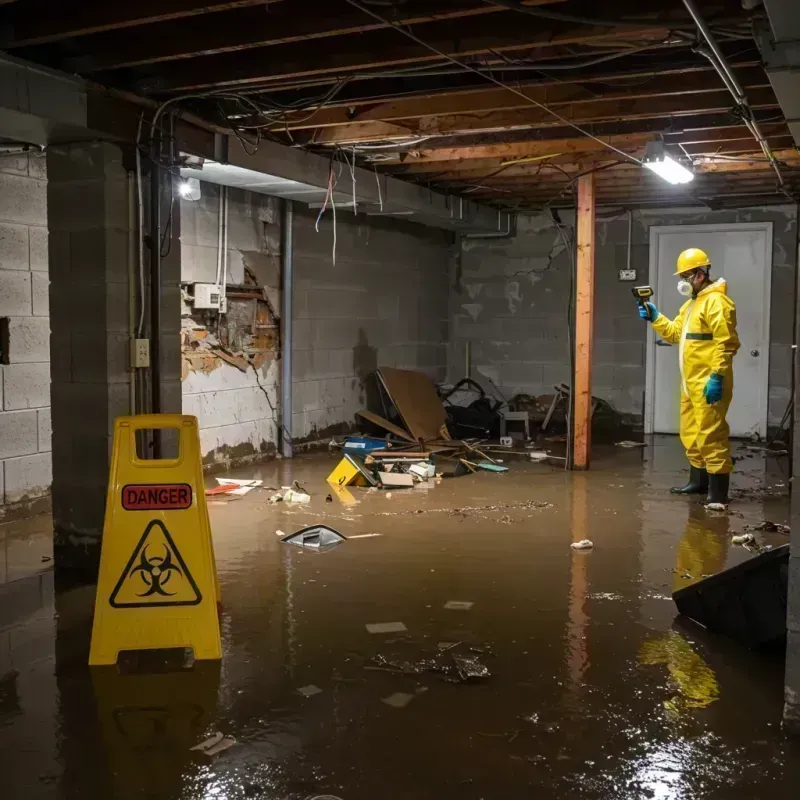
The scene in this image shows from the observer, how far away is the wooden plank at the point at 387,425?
7.57 meters

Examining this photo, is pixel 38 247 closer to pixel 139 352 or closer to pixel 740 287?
pixel 139 352

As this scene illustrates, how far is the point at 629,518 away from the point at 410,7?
3.15m

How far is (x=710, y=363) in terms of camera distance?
17.7 feet

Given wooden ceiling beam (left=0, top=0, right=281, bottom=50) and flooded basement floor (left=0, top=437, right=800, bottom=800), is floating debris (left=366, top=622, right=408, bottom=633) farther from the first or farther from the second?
wooden ceiling beam (left=0, top=0, right=281, bottom=50)

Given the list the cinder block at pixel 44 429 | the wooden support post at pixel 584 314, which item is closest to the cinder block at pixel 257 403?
the cinder block at pixel 44 429

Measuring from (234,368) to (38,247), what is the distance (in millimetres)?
1901

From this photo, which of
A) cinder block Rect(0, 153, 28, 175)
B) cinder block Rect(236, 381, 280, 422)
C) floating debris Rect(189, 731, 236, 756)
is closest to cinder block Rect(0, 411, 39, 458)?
cinder block Rect(0, 153, 28, 175)

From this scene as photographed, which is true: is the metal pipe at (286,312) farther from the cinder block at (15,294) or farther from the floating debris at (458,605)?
the floating debris at (458,605)

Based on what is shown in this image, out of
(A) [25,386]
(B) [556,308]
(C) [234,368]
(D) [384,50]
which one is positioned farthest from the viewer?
(B) [556,308]

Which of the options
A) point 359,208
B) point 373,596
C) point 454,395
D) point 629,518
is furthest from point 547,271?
point 373,596

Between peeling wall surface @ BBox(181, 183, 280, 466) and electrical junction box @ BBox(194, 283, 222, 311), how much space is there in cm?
8

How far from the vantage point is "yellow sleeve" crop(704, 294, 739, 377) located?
5.30 m

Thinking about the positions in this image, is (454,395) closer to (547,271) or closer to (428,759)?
(547,271)

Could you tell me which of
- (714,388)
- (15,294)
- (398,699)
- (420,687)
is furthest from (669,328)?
(15,294)
